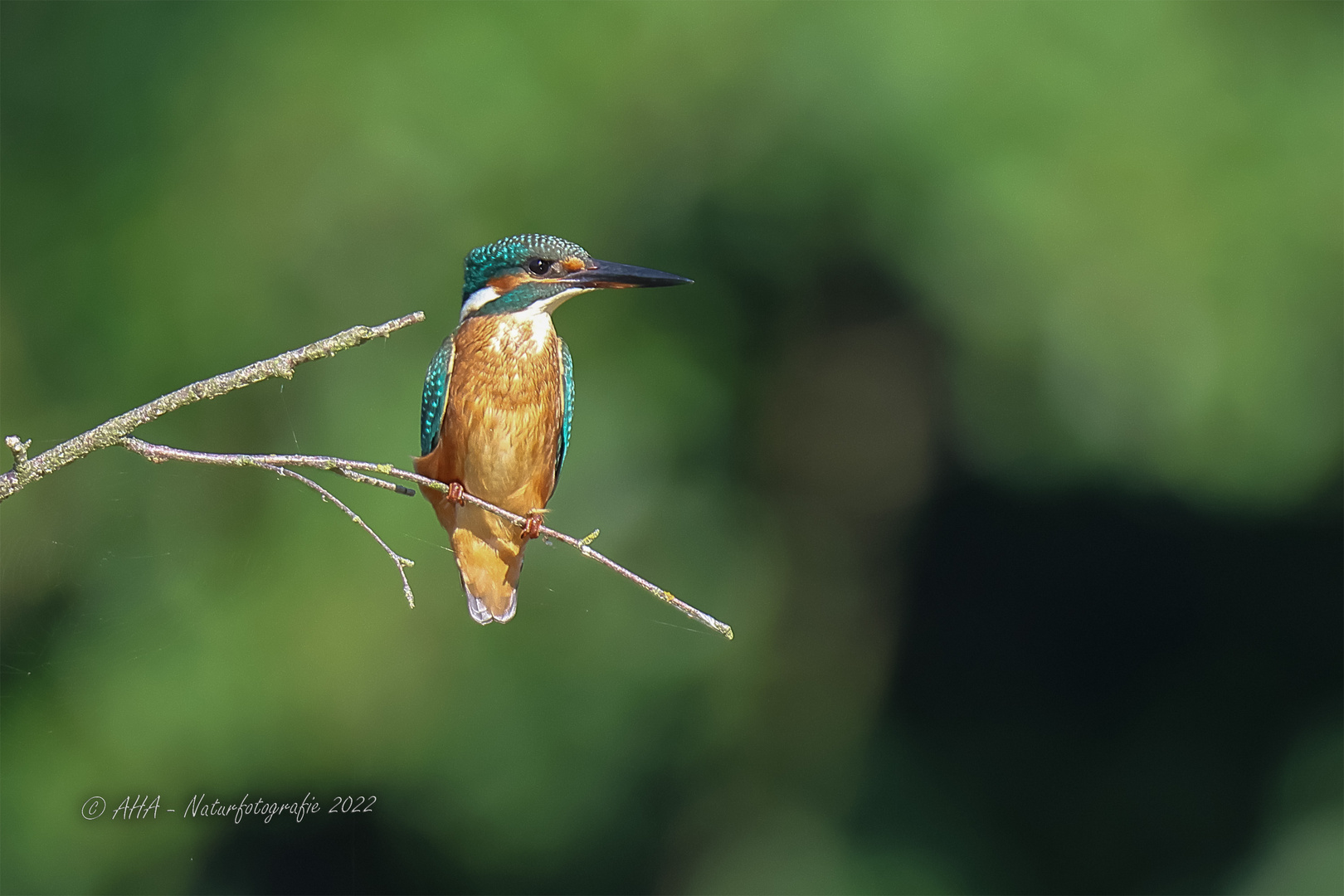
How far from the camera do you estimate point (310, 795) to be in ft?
15.1

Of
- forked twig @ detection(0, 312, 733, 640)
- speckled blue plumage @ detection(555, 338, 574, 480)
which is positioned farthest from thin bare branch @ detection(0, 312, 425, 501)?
Result: speckled blue plumage @ detection(555, 338, 574, 480)

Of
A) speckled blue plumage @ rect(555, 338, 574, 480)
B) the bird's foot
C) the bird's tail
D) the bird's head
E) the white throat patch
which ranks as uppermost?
the bird's head

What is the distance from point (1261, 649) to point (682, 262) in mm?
3137

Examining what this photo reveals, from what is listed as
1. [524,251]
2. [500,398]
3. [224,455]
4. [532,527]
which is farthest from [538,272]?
[224,455]

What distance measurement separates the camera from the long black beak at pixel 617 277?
1.12m

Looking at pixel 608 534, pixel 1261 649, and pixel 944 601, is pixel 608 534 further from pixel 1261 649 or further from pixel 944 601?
pixel 1261 649

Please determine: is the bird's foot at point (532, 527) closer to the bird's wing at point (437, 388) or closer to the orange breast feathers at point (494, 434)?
the orange breast feathers at point (494, 434)

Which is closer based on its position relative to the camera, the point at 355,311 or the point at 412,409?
the point at 412,409

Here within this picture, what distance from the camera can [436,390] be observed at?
1.33m

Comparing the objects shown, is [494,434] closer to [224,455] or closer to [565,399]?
[565,399]

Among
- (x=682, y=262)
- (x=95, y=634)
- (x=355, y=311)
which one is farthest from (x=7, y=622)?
(x=682, y=262)

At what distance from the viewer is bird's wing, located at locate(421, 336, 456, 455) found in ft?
4.33

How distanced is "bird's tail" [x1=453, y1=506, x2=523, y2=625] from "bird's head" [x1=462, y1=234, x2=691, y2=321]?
24 cm

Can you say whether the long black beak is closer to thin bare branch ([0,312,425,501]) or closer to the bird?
the bird
